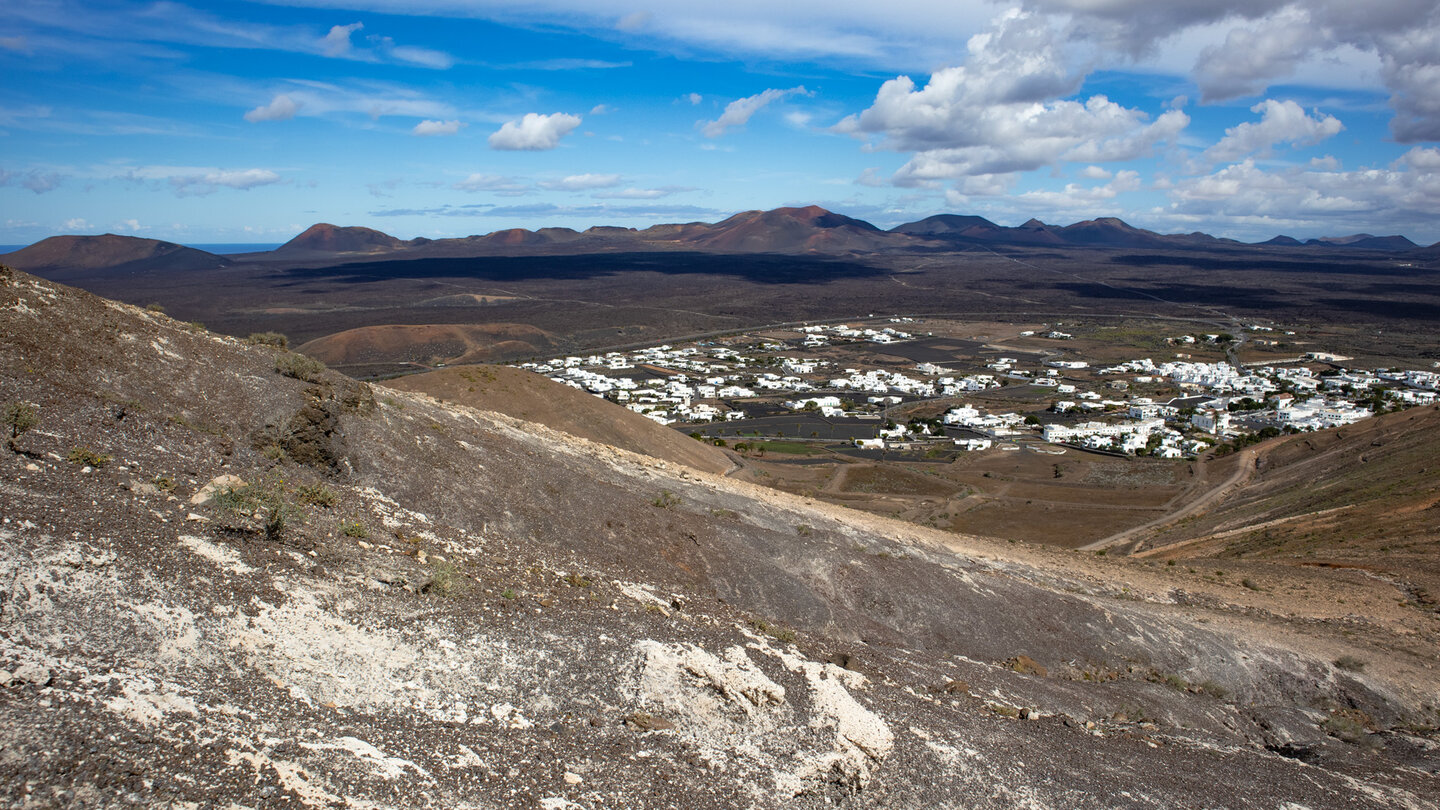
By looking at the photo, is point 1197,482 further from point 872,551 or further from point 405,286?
point 405,286

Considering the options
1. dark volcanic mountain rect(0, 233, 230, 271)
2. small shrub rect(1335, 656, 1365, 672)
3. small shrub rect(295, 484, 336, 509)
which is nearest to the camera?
small shrub rect(295, 484, 336, 509)

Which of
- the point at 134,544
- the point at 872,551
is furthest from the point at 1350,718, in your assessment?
the point at 134,544

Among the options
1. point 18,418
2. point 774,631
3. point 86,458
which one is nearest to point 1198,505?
point 774,631

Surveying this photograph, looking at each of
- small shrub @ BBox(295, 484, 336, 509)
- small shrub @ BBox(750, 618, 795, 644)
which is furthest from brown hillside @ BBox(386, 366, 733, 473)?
small shrub @ BBox(750, 618, 795, 644)

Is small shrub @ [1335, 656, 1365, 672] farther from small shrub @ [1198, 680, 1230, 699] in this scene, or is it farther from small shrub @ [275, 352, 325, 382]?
small shrub @ [275, 352, 325, 382]

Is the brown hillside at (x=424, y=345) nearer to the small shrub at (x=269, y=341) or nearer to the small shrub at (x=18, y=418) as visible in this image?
the small shrub at (x=269, y=341)
